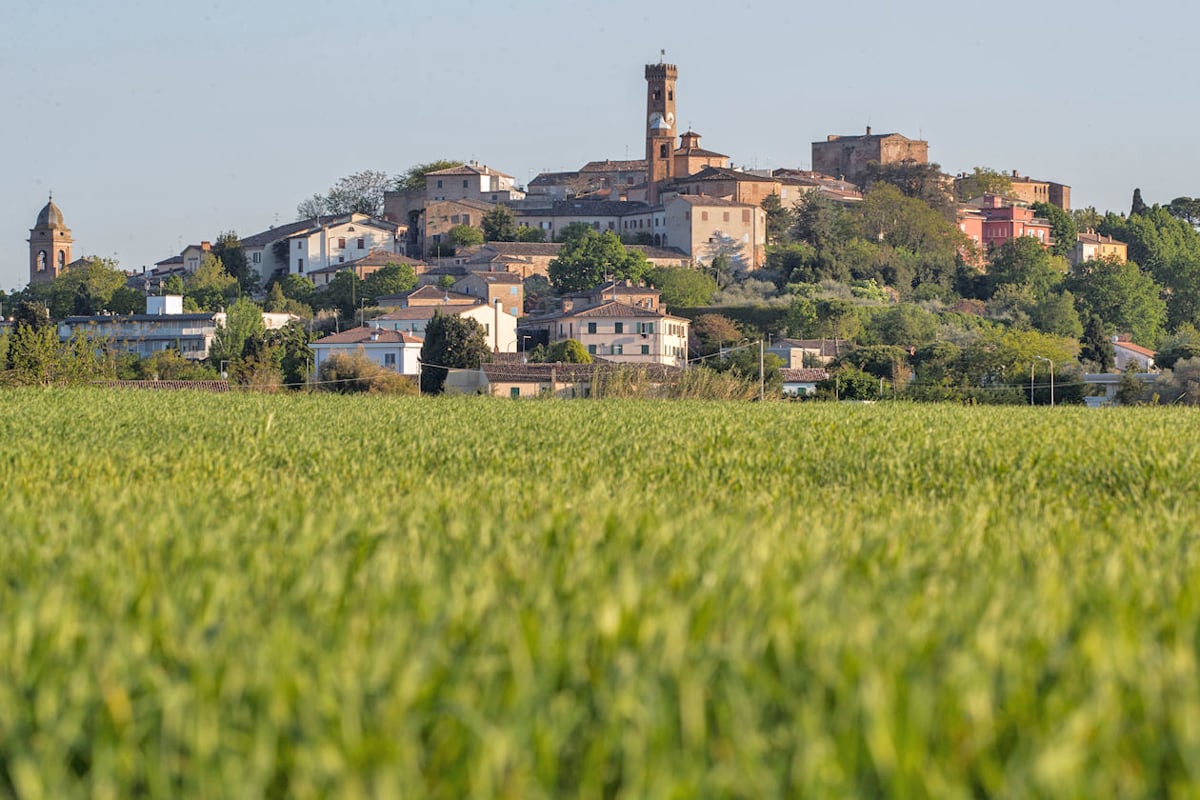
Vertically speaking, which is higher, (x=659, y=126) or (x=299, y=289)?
(x=659, y=126)

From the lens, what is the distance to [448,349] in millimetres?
95125

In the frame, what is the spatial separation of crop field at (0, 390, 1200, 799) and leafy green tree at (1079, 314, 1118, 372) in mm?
113560

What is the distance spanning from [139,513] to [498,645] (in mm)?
5642

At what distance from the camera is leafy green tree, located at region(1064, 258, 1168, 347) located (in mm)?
150875

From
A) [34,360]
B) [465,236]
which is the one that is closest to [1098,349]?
[465,236]

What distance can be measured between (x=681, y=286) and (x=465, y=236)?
27128mm

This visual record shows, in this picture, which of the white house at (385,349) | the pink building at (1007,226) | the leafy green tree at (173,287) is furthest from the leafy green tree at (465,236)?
the pink building at (1007,226)

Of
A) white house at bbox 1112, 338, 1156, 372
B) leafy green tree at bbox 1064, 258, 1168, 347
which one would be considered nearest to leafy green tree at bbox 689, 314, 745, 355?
white house at bbox 1112, 338, 1156, 372

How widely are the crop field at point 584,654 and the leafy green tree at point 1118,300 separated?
14602 centimetres

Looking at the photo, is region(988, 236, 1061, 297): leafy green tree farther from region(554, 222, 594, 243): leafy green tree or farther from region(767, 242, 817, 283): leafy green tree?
region(554, 222, 594, 243): leafy green tree

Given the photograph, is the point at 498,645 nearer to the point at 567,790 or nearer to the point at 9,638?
the point at 567,790

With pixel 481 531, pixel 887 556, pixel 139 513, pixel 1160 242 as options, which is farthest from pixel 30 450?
pixel 1160 242

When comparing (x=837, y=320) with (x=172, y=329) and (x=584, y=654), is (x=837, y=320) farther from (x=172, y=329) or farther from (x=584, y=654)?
(x=584, y=654)

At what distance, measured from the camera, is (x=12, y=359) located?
2399 inches
